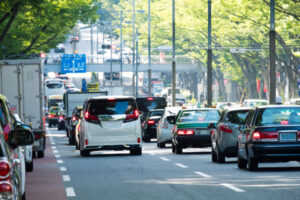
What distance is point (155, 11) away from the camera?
101 m

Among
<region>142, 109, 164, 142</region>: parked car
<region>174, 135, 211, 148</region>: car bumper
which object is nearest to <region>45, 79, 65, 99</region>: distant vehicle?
<region>142, 109, 164, 142</region>: parked car

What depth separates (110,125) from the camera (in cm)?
2755

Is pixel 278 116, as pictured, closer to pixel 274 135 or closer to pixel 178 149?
pixel 274 135

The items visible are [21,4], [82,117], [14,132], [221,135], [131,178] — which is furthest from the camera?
[21,4]

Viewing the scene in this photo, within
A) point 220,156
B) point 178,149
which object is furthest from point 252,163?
point 178,149

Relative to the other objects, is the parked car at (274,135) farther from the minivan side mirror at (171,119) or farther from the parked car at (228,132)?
the minivan side mirror at (171,119)

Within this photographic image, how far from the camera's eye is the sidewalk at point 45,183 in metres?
15.3

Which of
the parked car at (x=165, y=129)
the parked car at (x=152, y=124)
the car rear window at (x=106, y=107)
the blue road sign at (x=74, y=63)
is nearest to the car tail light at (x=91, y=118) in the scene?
the car rear window at (x=106, y=107)

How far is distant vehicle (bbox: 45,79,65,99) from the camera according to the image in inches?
4285

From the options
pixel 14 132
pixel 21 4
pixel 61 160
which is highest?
pixel 21 4

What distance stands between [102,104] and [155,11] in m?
73.4

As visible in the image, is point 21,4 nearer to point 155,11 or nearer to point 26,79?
point 26,79

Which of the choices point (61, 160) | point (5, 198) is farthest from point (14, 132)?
point (61, 160)

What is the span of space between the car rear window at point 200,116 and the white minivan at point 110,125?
1.83 meters
